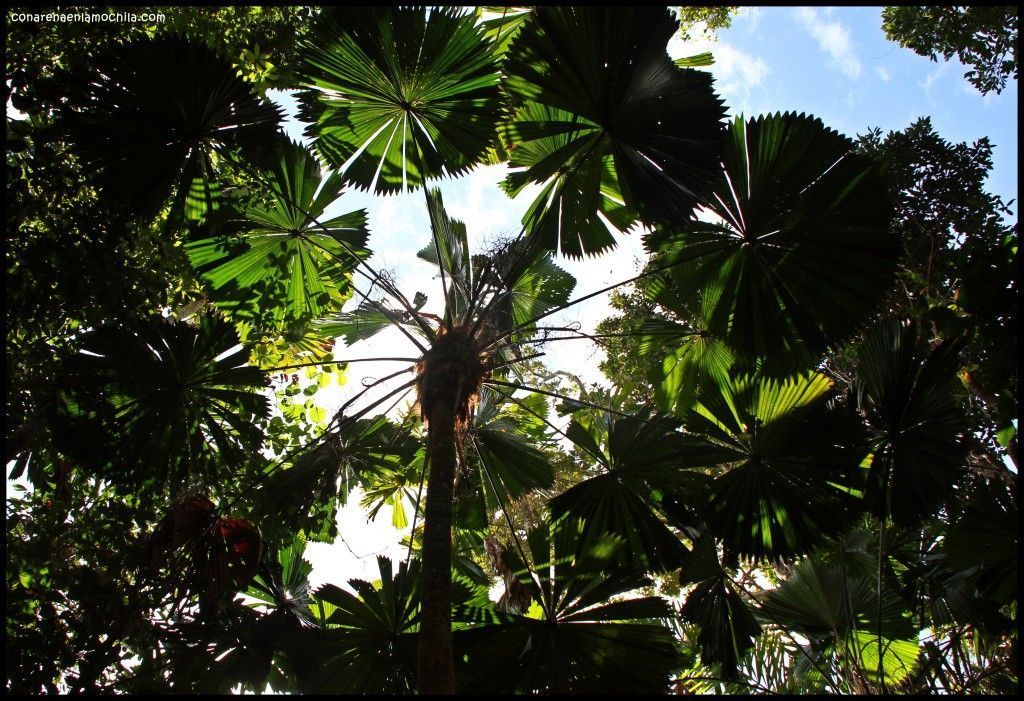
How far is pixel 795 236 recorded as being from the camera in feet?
13.2

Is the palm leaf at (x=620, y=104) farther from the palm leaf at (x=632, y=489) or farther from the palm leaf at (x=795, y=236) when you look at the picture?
the palm leaf at (x=632, y=489)

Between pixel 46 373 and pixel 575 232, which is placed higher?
pixel 575 232

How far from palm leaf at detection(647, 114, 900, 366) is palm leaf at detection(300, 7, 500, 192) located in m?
1.62

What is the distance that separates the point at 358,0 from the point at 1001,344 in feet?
13.4

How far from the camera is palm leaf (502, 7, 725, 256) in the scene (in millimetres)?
3717

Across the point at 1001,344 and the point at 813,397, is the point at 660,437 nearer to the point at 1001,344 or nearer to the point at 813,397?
the point at 813,397

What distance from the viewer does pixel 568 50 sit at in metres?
3.81

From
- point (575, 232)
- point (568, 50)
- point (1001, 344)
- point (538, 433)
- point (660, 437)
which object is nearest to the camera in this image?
point (1001, 344)

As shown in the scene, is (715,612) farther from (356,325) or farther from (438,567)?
(356,325)

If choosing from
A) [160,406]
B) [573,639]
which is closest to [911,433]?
[573,639]

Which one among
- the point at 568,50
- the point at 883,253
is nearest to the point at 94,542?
the point at 568,50

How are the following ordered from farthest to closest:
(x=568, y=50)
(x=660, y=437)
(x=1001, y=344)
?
(x=660, y=437) < (x=568, y=50) < (x=1001, y=344)

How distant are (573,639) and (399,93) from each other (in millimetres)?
3874

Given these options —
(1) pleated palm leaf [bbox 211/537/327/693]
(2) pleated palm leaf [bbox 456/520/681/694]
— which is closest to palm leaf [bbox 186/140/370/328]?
(1) pleated palm leaf [bbox 211/537/327/693]
